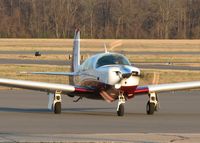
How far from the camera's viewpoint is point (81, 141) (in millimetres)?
15023

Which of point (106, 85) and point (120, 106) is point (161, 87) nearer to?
point (120, 106)

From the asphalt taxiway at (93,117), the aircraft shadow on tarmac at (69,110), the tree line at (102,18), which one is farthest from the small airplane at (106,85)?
the tree line at (102,18)

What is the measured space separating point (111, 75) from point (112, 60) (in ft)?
2.69

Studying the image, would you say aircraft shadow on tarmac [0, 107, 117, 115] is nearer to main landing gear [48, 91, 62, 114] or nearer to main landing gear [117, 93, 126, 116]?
main landing gear [48, 91, 62, 114]

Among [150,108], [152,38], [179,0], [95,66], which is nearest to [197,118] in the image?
[150,108]

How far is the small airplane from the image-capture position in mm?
21141

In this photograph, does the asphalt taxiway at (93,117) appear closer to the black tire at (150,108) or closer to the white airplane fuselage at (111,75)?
the black tire at (150,108)

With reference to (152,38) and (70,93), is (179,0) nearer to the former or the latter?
(152,38)

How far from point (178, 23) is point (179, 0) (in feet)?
41.6

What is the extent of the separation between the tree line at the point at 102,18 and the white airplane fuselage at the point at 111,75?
95.5 m

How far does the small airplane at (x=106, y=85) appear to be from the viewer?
832 inches

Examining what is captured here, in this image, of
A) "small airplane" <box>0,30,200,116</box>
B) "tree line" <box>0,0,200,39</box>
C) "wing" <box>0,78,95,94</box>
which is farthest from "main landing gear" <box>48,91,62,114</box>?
"tree line" <box>0,0,200,39</box>

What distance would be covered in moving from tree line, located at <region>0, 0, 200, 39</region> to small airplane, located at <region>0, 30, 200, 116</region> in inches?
3747

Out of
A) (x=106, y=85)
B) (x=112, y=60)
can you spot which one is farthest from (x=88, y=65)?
(x=106, y=85)
